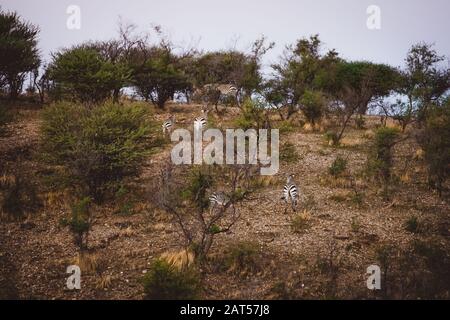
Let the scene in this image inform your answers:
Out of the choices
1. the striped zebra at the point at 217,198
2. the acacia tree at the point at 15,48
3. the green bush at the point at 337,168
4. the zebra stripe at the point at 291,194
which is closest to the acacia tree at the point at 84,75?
the acacia tree at the point at 15,48

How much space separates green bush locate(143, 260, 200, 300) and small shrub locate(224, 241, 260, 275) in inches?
65.8

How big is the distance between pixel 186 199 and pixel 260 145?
610 centimetres

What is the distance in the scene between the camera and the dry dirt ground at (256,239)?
10.8 meters

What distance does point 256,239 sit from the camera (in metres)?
13.4

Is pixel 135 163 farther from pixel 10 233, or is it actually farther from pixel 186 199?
pixel 10 233

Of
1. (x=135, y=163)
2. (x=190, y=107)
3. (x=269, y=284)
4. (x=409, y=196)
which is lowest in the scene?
(x=269, y=284)

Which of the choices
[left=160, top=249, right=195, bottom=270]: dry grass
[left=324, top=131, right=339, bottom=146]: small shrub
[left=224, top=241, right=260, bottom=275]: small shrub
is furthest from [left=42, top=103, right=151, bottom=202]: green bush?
[left=324, top=131, right=339, bottom=146]: small shrub

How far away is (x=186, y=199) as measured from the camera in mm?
15922

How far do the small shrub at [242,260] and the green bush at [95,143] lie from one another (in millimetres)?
6440

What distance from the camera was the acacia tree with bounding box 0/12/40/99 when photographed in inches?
966

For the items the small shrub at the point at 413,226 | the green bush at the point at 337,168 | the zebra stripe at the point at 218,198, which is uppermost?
the green bush at the point at 337,168

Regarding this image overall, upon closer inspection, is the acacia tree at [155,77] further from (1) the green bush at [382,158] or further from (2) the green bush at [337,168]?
(1) the green bush at [382,158]

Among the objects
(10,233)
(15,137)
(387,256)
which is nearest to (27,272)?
(10,233)

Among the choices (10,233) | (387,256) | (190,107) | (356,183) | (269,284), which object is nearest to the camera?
(269,284)
